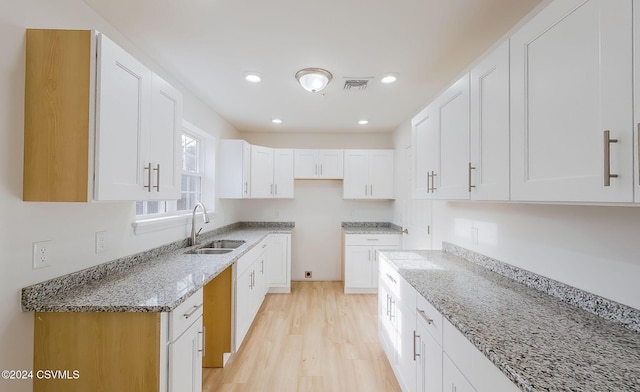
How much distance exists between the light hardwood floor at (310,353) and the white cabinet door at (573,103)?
1.85m

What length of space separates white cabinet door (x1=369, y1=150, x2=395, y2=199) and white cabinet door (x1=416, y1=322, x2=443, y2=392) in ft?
8.91

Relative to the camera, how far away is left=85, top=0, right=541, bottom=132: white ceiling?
1473mm

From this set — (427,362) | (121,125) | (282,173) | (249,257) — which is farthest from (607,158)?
(282,173)

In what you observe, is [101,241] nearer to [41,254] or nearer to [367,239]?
[41,254]

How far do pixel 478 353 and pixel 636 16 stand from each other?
1.15 m

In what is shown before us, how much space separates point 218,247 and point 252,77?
1.87 meters

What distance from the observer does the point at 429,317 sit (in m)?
1.41

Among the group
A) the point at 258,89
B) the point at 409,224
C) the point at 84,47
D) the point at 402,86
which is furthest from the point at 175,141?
the point at 409,224

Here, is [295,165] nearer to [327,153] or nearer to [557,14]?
[327,153]

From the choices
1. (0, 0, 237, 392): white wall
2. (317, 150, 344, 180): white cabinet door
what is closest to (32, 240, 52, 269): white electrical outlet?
(0, 0, 237, 392): white wall

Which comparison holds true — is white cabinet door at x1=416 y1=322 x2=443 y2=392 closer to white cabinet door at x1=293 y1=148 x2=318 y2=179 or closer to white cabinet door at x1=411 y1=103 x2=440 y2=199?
white cabinet door at x1=411 y1=103 x2=440 y2=199

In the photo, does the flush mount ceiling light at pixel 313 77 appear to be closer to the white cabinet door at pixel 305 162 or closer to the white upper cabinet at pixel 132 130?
the white upper cabinet at pixel 132 130

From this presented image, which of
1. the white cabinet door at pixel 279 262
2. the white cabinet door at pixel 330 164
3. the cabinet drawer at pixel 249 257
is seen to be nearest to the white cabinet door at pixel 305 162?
the white cabinet door at pixel 330 164

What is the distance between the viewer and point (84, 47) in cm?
118
